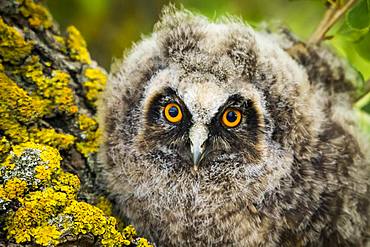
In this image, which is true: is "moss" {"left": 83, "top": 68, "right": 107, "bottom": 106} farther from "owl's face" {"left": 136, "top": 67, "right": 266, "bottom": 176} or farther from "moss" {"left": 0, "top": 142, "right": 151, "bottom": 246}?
"moss" {"left": 0, "top": 142, "right": 151, "bottom": 246}

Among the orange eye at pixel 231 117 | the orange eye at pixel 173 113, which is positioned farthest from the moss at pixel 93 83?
the orange eye at pixel 231 117

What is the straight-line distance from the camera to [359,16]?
279cm

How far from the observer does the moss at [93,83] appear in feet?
10.5

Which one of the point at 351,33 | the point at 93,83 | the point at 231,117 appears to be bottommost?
the point at 93,83

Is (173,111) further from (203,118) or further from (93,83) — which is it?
(93,83)

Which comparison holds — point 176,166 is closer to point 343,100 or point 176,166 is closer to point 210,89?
point 210,89

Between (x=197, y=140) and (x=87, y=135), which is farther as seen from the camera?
(x=87, y=135)

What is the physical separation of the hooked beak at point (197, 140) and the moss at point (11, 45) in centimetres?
96

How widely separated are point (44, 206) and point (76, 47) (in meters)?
1.24

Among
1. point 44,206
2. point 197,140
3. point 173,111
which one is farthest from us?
point 173,111

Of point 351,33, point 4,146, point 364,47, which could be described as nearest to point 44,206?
point 4,146

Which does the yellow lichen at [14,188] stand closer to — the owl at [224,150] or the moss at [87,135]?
the moss at [87,135]

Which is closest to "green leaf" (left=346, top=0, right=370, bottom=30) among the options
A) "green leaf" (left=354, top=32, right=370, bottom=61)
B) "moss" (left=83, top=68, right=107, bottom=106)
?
"green leaf" (left=354, top=32, right=370, bottom=61)

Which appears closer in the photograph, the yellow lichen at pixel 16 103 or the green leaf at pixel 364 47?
the yellow lichen at pixel 16 103
